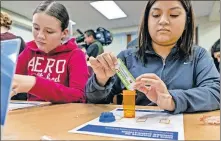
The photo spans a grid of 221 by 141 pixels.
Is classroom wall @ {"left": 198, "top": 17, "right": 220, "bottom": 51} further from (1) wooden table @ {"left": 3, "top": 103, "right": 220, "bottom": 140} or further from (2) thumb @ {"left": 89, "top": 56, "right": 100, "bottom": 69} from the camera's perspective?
(1) wooden table @ {"left": 3, "top": 103, "right": 220, "bottom": 140}

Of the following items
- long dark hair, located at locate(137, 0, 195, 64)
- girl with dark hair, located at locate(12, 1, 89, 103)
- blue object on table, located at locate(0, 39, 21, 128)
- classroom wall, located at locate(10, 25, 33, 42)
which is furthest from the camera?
classroom wall, located at locate(10, 25, 33, 42)

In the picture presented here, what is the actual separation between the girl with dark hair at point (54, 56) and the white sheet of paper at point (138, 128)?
466 mm

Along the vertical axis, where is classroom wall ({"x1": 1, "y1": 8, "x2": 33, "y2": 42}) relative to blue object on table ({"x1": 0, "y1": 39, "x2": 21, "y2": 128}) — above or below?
above

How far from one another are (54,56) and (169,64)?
22.3 inches

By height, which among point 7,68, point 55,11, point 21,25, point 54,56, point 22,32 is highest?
point 21,25

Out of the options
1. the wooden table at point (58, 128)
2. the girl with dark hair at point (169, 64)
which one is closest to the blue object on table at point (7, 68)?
the wooden table at point (58, 128)

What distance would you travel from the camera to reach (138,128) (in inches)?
17.5

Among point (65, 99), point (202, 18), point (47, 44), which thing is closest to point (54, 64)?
point (47, 44)

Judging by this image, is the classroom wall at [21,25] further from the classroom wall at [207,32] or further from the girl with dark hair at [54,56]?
the girl with dark hair at [54,56]

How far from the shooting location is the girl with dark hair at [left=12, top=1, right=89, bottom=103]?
1.02 meters

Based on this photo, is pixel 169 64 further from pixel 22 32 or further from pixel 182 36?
pixel 22 32

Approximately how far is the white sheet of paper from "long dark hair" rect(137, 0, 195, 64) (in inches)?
16.1

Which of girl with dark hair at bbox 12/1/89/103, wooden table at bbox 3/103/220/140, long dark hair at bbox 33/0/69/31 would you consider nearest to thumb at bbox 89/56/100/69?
wooden table at bbox 3/103/220/140

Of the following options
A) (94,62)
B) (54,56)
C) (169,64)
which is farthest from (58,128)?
(54,56)
